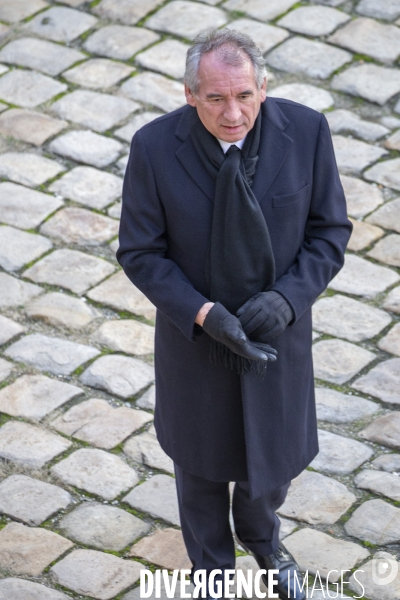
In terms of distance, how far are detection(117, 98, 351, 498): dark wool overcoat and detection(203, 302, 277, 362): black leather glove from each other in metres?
0.06

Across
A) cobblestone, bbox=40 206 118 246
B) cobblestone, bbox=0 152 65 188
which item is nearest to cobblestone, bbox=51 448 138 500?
cobblestone, bbox=40 206 118 246

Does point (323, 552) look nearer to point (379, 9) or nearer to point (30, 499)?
point (30, 499)

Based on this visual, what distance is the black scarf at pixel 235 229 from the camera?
2721mm

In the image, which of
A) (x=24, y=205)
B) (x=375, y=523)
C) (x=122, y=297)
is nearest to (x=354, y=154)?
(x=122, y=297)

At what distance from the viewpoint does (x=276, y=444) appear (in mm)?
3020

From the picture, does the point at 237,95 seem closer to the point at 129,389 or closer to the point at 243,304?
the point at 243,304

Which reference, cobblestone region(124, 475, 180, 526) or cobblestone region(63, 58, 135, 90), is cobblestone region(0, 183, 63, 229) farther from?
cobblestone region(124, 475, 180, 526)

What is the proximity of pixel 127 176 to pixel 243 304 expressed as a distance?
518 mm

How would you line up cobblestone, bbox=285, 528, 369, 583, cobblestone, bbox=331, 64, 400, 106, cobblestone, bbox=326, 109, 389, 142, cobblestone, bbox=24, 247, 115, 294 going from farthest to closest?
cobblestone, bbox=331, 64, 400, 106 < cobblestone, bbox=326, 109, 389, 142 < cobblestone, bbox=24, 247, 115, 294 < cobblestone, bbox=285, 528, 369, 583

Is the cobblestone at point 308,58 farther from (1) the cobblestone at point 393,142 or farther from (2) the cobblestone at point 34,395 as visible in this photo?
(2) the cobblestone at point 34,395

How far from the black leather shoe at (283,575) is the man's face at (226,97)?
1.46m

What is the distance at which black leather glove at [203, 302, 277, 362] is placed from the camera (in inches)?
106

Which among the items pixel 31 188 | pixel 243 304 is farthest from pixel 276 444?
pixel 31 188

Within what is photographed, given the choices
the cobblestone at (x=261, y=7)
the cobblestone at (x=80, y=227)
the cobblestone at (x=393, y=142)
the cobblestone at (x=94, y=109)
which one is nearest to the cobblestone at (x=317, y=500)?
the cobblestone at (x=80, y=227)
